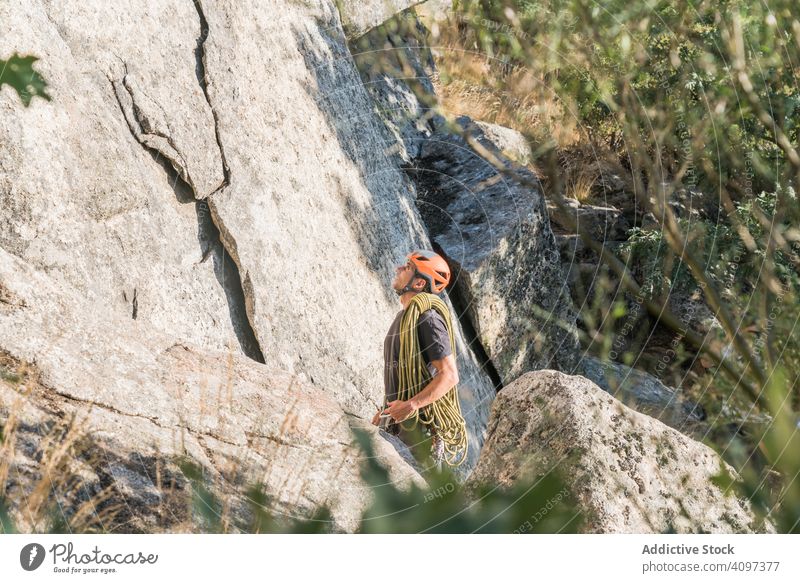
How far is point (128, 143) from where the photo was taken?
5504 mm

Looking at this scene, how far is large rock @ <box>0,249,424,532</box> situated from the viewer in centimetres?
357

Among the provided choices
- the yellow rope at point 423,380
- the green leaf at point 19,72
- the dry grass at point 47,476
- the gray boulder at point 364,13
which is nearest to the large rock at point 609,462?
the yellow rope at point 423,380

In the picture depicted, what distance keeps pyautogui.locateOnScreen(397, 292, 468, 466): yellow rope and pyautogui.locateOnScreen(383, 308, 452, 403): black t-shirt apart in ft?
0.08

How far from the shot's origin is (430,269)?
5.03 metres

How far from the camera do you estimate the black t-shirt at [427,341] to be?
190 inches

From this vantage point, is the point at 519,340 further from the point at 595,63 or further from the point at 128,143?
the point at 128,143

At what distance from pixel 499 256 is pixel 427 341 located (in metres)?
3.73

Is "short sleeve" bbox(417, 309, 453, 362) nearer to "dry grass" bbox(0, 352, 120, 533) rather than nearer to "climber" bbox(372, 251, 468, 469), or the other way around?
"climber" bbox(372, 251, 468, 469)

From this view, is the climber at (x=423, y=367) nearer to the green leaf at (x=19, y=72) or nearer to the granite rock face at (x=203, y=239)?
the granite rock face at (x=203, y=239)

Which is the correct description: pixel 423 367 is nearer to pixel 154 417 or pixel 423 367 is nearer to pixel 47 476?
pixel 154 417

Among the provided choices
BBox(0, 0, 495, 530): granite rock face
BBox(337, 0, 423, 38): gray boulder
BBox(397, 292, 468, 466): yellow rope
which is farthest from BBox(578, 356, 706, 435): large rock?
BBox(337, 0, 423, 38): gray boulder

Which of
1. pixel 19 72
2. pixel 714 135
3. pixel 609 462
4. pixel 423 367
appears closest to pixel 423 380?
pixel 423 367

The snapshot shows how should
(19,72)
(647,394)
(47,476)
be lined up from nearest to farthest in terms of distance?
(19,72) < (47,476) < (647,394)

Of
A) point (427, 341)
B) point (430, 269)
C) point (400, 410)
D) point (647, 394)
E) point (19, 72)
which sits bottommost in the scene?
point (647, 394)
